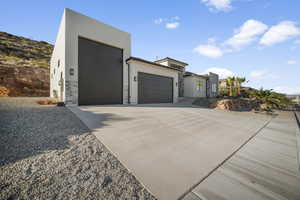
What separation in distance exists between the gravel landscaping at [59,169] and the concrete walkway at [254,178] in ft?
2.59

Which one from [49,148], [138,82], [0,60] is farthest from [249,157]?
[0,60]

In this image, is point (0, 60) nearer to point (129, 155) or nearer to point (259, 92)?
point (129, 155)

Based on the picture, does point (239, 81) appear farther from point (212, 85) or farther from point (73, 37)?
A: point (73, 37)

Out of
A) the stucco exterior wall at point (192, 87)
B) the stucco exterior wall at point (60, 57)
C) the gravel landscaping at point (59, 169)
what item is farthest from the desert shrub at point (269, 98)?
the stucco exterior wall at point (60, 57)

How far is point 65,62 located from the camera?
20.3 feet

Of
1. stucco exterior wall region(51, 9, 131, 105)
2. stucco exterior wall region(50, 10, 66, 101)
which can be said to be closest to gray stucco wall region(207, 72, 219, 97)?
stucco exterior wall region(51, 9, 131, 105)

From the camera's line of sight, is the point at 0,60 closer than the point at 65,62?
No

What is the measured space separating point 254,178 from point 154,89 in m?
8.63

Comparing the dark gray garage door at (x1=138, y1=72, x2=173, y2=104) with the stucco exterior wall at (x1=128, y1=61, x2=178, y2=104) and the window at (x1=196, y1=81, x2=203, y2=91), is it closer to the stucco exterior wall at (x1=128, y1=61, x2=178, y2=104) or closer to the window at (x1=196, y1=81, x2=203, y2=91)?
the stucco exterior wall at (x1=128, y1=61, x2=178, y2=104)

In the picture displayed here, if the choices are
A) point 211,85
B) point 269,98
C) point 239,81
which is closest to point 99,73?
point 269,98

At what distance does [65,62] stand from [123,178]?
6991 mm

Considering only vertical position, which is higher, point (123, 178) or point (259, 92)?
point (259, 92)

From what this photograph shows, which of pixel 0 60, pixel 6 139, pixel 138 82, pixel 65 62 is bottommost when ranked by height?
pixel 6 139

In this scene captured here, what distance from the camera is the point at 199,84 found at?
15430 millimetres
